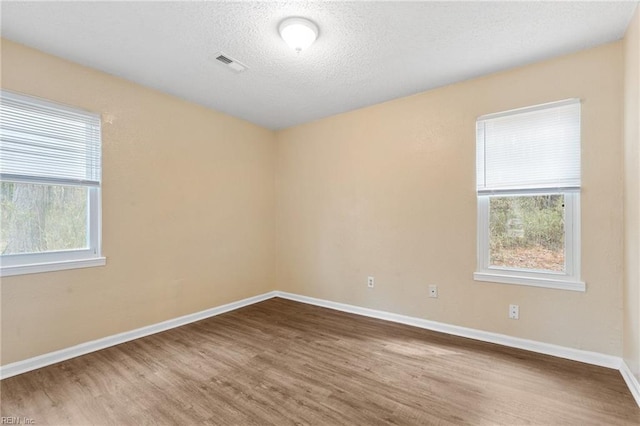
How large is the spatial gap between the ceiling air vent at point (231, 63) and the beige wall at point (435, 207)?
1.58 meters

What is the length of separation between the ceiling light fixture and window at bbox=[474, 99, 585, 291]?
73.5 inches

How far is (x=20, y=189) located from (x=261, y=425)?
2660mm

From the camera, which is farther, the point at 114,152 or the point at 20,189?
the point at 114,152

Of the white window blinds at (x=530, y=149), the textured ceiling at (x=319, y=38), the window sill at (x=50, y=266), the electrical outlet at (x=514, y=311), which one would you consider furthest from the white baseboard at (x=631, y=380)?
the window sill at (x=50, y=266)

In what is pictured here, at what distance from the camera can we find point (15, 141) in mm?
2273

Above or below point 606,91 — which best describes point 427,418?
below

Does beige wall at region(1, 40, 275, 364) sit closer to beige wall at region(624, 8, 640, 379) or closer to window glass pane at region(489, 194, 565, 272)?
window glass pane at region(489, 194, 565, 272)

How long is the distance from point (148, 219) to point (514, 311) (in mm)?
3803

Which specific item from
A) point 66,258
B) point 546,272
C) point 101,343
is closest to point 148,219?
point 66,258

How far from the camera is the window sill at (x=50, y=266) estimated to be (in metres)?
2.22

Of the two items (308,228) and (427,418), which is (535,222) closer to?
(427,418)

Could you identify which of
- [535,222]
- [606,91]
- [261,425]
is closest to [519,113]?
[606,91]

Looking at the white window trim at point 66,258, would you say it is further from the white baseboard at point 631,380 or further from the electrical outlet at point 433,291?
the white baseboard at point 631,380

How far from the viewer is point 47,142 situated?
7.98 ft
